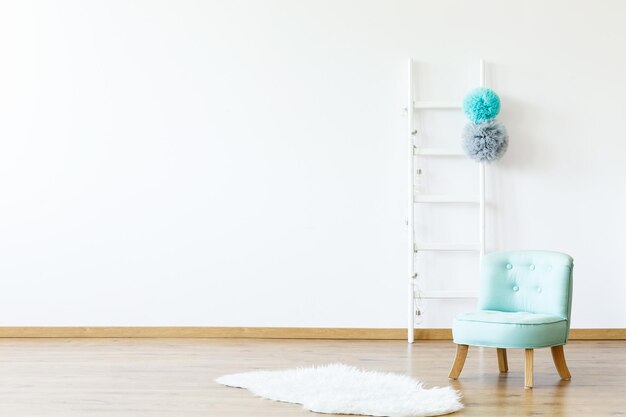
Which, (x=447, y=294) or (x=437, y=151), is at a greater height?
(x=437, y=151)

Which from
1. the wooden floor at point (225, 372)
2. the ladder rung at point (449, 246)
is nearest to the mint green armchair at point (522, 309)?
the wooden floor at point (225, 372)

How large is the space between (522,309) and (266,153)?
85.2 inches

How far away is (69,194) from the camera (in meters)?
5.86

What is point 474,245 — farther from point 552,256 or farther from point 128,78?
point 128,78

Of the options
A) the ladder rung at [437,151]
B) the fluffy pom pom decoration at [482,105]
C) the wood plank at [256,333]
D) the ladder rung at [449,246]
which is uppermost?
the fluffy pom pom decoration at [482,105]

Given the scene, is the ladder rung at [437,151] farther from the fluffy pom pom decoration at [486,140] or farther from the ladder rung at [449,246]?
the ladder rung at [449,246]

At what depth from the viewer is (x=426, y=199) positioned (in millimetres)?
5684

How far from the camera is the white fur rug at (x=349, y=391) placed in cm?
352

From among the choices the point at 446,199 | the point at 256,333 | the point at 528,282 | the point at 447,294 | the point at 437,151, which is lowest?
the point at 256,333

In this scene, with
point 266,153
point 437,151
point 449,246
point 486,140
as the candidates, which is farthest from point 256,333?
point 486,140

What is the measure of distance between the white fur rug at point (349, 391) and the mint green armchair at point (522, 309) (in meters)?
0.36

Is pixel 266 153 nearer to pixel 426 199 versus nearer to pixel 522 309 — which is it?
pixel 426 199

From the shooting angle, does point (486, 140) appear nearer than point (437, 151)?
Yes

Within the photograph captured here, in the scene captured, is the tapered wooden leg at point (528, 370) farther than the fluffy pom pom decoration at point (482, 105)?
No
